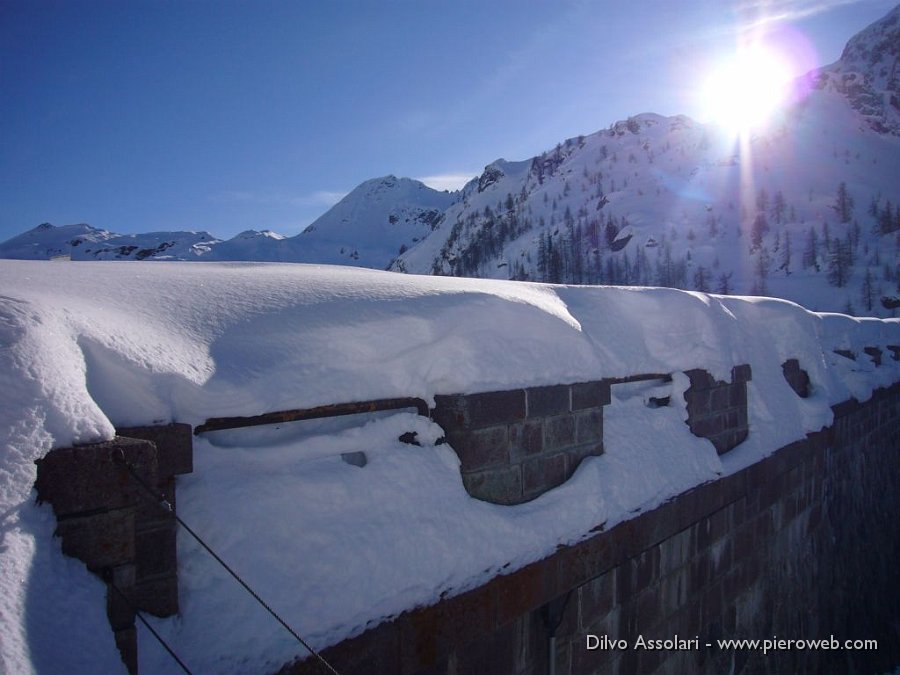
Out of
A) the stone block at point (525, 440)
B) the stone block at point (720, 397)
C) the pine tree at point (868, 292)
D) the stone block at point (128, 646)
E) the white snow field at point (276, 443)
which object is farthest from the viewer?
the pine tree at point (868, 292)

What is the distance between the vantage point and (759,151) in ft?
195

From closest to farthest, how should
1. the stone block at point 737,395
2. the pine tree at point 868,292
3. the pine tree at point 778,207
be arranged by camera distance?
the stone block at point 737,395 → the pine tree at point 868,292 → the pine tree at point 778,207

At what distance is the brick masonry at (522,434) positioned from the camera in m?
2.31

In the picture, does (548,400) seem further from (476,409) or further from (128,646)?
(128,646)

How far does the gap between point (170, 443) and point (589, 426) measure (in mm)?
2129

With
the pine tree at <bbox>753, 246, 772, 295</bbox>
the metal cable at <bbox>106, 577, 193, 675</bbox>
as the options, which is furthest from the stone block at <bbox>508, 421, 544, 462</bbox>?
the pine tree at <bbox>753, 246, 772, 295</bbox>

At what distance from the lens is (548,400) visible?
2.68 m

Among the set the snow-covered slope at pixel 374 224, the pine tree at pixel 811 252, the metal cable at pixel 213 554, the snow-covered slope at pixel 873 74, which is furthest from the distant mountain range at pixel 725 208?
the snow-covered slope at pixel 374 224

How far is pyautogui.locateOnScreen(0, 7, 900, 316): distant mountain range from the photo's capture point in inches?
1388

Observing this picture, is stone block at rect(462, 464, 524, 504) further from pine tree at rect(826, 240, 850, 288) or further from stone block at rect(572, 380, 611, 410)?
pine tree at rect(826, 240, 850, 288)

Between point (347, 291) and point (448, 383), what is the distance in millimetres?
607

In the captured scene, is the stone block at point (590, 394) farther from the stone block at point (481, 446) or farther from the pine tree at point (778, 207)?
the pine tree at point (778, 207)

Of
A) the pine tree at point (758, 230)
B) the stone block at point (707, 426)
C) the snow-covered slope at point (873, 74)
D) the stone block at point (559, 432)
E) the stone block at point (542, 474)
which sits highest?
the snow-covered slope at point (873, 74)

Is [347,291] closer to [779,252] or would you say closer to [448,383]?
[448,383]
